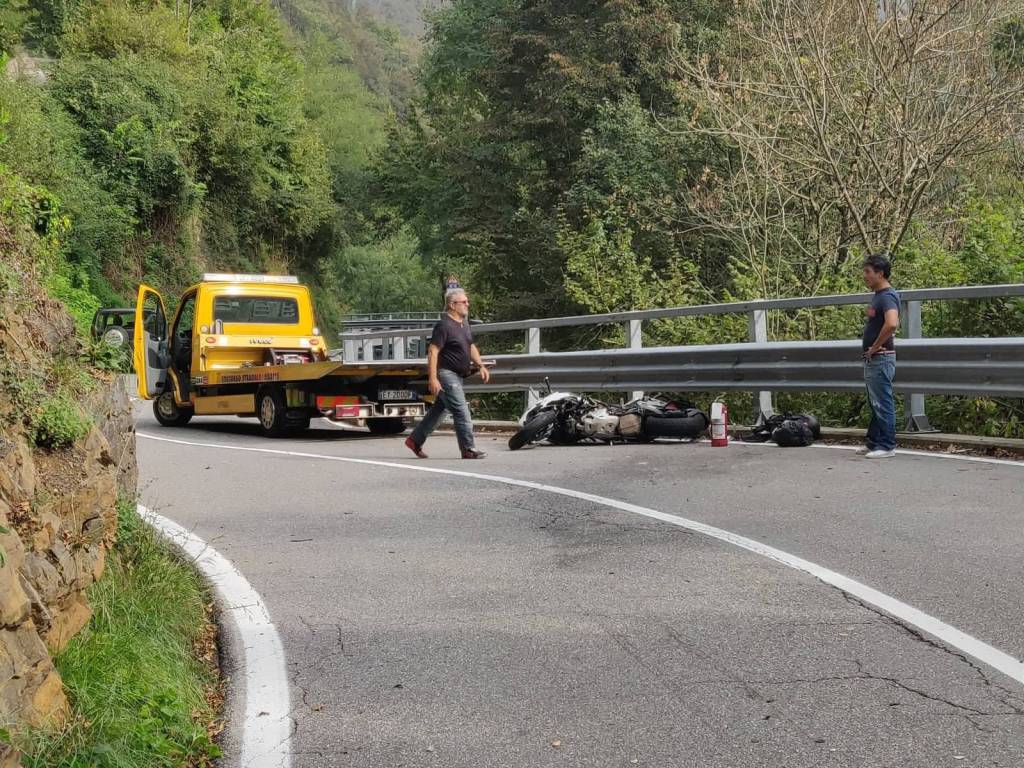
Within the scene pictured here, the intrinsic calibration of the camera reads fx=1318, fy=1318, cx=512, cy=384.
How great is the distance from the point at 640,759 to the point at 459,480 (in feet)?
22.7

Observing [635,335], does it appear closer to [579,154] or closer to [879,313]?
[879,313]

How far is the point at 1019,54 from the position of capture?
718 inches

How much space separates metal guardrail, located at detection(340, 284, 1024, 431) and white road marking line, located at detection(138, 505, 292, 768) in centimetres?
674

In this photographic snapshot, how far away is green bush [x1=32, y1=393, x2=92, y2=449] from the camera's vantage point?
5934 mm

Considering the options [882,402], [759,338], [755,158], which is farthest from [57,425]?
[755,158]

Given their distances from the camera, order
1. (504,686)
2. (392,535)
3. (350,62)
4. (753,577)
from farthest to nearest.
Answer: (350,62) < (392,535) < (753,577) < (504,686)

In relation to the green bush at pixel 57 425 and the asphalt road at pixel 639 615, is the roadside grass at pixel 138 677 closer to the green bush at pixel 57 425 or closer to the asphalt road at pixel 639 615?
the asphalt road at pixel 639 615

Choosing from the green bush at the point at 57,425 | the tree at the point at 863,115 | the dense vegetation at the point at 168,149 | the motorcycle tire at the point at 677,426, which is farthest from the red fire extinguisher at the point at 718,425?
the dense vegetation at the point at 168,149

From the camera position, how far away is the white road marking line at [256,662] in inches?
172

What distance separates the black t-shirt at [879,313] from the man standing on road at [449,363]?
3.88 meters

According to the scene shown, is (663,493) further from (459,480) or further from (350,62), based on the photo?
(350,62)

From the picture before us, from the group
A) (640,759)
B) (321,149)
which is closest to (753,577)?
(640,759)

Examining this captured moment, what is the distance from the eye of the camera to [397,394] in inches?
653

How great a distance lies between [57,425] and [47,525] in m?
1.15
